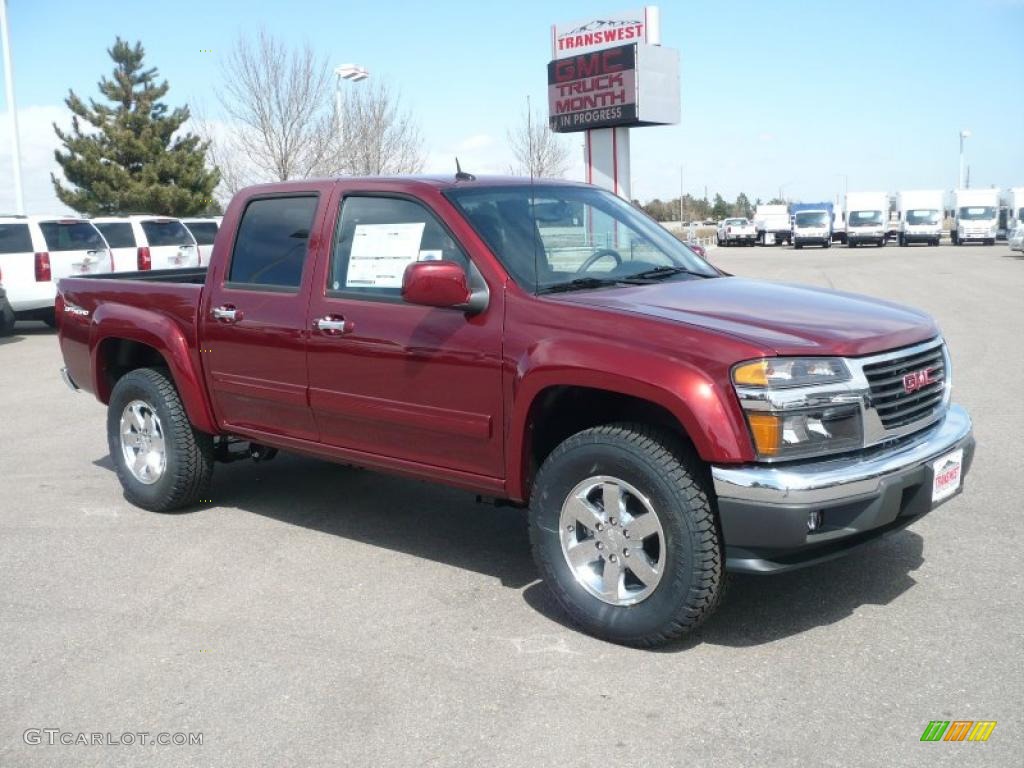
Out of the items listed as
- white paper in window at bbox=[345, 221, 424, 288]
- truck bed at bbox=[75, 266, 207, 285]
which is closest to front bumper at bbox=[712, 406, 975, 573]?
white paper in window at bbox=[345, 221, 424, 288]

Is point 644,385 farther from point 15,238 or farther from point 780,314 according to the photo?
point 15,238

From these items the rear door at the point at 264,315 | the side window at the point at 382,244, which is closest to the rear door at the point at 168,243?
the rear door at the point at 264,315

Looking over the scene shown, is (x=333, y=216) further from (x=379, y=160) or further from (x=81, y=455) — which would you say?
(x=379, y=160)

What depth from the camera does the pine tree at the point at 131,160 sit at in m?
41.9

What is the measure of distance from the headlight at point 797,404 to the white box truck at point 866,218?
1963 inches

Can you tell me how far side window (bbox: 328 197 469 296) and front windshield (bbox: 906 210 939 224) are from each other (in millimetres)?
50460

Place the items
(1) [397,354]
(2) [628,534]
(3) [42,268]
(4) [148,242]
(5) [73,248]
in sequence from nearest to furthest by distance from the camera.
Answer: (2) [628,534] → (1) [397,354] → (3) [42,268] → (5) [73,248] → (4) [148,242]

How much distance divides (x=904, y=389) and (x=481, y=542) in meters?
2.41

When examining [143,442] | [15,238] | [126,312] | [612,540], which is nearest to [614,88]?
[15,238]

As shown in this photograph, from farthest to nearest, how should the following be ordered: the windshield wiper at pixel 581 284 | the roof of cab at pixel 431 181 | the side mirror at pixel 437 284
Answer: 1. the roof of cab at pixel 431 181
2. the windshield wiper at pixel 581 284
3. the side mirror at pixel 437 284

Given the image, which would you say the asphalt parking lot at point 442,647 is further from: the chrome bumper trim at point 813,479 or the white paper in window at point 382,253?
the white paper in window at point 382,253

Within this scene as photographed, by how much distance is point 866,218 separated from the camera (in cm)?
5106

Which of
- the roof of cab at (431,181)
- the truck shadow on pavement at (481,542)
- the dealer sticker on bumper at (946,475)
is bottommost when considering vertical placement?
the truck shadow on pavement at (481,542)

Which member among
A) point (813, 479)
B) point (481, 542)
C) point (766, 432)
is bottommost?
point (481, 542)
